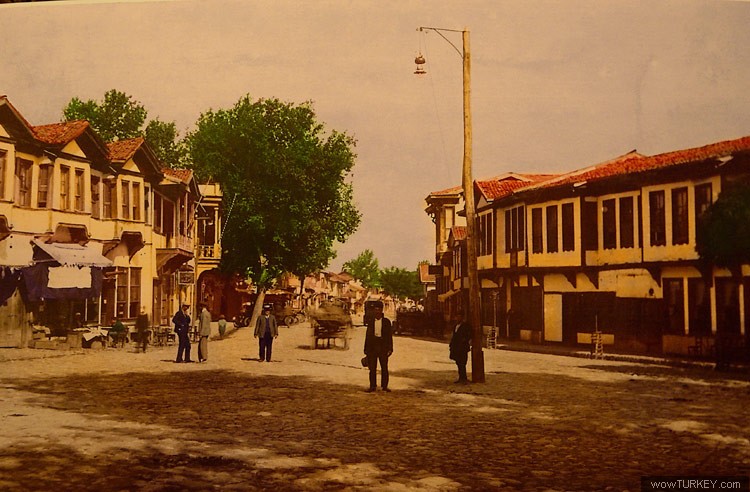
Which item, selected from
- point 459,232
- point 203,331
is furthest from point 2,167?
point 459,232

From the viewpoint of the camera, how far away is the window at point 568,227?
12516 mm

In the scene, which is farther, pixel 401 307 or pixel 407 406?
pixel 401 307

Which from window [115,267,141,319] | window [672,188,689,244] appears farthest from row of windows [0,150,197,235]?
window [672,188,689,244]

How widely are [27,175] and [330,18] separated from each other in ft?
15.2

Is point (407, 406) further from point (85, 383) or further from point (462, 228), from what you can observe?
point (85, 383)

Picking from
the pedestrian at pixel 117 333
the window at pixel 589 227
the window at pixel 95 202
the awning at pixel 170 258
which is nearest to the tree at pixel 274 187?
the awning at pixel 170 258

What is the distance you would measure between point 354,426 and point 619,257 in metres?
5.73

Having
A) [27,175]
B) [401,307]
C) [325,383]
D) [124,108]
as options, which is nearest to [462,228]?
[325,383]

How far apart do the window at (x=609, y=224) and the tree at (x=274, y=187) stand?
4.30 m

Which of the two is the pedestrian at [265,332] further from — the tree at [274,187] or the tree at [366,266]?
the tree at [366,266]

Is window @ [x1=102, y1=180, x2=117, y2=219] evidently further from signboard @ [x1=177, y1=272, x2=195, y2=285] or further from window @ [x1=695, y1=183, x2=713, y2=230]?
window @ [x1=695, y1=183, x2=713, y2=230]

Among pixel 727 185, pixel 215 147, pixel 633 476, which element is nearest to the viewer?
pixel 633 476

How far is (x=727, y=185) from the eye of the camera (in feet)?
28.0

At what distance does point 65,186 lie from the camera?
996 cm
